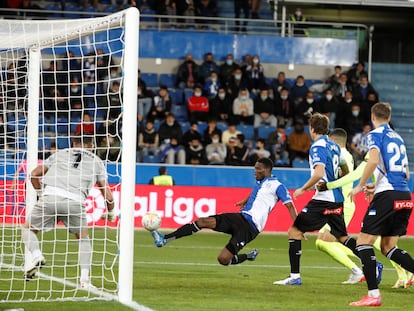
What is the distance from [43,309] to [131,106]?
2158mm

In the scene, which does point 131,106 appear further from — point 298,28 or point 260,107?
point 298,28

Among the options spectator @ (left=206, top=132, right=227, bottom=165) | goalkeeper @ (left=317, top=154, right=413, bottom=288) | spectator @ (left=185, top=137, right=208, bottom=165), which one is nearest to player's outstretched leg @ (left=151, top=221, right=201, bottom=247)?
goalkeeper @ (left=317, top=154, right=413, bottom=288)

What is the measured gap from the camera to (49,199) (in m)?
11.1

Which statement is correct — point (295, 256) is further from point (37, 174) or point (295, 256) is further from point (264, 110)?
point (264, 110)

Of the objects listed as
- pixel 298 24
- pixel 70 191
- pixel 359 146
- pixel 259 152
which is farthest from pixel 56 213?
pixel 298 24

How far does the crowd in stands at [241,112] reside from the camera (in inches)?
958

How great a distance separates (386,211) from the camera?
10.0 meters

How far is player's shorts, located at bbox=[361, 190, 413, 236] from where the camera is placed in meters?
10.0

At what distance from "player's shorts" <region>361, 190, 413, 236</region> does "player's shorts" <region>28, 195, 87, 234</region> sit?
3158mm

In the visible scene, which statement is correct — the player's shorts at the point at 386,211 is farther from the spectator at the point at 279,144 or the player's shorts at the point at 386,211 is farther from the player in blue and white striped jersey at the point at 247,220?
the spectator at the point at 279,144

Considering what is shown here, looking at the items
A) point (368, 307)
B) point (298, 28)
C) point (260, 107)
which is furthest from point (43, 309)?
point (298, 28)

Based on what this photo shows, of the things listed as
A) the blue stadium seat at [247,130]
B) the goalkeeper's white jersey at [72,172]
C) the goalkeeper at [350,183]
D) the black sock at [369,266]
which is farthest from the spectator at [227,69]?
the black sock at [369,266]

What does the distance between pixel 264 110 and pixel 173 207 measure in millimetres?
5478

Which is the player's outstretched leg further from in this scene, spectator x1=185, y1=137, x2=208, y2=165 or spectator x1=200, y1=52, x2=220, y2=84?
spectator x1=200, y1=52, x2=220, y2=84
